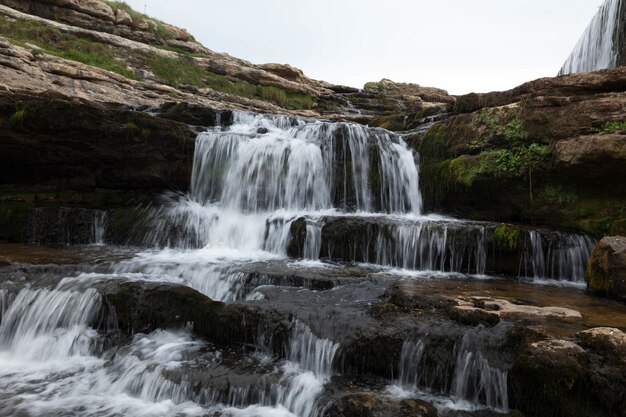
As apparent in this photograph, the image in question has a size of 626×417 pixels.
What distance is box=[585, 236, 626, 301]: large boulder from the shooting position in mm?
5875

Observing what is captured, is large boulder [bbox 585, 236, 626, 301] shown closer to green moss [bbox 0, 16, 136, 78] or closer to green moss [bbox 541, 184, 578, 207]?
green moss [bbox 541, 184, 578, 207]

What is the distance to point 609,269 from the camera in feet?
19.8

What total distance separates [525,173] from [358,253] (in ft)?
14.5

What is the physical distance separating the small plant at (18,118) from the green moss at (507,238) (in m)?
11.3

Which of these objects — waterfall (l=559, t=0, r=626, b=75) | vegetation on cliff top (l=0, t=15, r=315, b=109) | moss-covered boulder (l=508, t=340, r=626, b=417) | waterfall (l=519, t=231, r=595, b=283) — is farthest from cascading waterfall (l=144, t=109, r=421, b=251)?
vegetation on cliff top (l=0, t=15, r=315, b=109)

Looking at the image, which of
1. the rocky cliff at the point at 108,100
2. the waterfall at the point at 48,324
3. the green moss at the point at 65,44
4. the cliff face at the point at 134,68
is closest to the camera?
the waterfall at the point at 48,324

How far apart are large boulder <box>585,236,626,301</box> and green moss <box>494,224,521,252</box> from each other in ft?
4.96

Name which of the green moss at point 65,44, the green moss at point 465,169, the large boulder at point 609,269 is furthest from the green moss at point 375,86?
the large boulder at point 609,269

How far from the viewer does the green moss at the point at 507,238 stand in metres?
7.99

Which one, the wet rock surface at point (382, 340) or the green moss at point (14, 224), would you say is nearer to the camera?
the wet rock surface at point (382, 340)

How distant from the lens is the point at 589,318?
4828 millimetres

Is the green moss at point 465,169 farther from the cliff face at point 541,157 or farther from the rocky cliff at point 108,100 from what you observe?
the rocky cliff at point 108,100

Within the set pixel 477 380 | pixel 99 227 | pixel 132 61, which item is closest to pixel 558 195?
pixel 477 380

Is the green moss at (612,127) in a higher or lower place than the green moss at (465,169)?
higher
